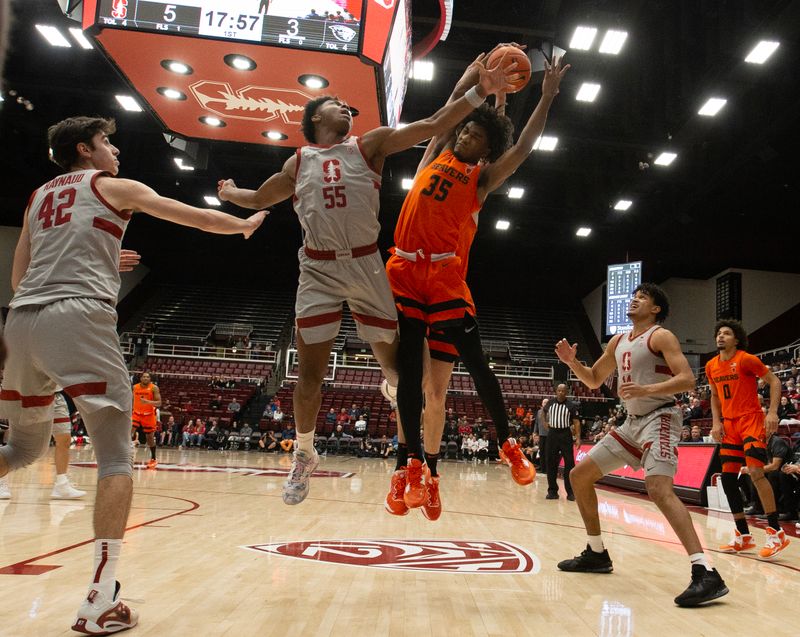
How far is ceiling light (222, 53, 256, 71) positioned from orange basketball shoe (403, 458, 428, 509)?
6642 mm

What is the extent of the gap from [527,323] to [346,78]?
24.8 metres

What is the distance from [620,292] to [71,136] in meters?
16.9

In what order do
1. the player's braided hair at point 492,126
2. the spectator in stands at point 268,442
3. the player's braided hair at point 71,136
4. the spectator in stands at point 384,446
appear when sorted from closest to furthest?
1. the player's braided hair at point 71,136
2. the player's braided hair at point 492,126
3. the spectator in stands at point 384,446
4. the spectator in stands at point 268,442

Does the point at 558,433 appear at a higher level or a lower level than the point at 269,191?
lower

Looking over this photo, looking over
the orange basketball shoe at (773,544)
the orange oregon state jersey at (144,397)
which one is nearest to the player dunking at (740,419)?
the orange basketball shoe at (773,544)

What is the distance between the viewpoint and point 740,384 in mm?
6133

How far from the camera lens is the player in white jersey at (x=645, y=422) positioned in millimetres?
4148

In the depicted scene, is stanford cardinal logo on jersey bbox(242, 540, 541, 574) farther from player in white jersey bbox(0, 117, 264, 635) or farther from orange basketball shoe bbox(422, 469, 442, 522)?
player in white jersey bbox(0, 117, 264, 635)

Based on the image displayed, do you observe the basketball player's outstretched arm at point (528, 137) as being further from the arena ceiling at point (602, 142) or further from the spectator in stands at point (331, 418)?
the spectator in stands at point (331, 418)

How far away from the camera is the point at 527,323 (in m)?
32.1

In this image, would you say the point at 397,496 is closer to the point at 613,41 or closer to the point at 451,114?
the point at 451,114

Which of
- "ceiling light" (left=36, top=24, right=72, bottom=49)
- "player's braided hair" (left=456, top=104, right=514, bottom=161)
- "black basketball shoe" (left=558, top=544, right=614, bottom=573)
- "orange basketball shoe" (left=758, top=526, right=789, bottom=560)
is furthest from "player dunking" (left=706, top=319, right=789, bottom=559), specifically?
"ceiling light" (left=36, top=24, right=72, bottom=49)

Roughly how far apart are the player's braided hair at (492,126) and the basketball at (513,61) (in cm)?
36

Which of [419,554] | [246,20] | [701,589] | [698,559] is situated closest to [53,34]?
[246,20]
